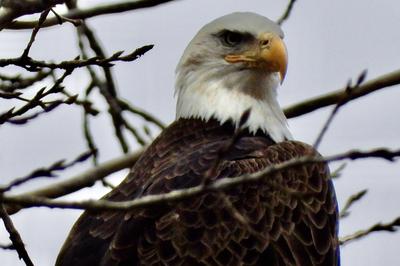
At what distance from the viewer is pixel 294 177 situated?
216 inches

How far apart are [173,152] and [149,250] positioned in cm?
113

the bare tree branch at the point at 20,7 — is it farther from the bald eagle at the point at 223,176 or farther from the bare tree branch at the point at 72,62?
the bald eagle at the point at 223,176

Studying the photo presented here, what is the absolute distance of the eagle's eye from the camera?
6363mm

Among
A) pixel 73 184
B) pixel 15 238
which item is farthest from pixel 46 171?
pixel 73 184

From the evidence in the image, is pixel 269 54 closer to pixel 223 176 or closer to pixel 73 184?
pixel 223 176

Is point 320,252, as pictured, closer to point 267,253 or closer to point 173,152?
point 267,253

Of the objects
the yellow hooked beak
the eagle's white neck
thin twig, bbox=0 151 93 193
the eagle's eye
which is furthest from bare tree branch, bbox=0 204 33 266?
the eagle's eye

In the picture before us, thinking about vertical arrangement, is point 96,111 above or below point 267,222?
above

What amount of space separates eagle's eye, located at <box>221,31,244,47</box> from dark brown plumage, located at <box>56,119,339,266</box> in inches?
30.7

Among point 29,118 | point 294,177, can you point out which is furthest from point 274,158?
point 29,118

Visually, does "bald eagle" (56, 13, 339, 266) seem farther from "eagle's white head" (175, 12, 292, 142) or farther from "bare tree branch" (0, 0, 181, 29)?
"bare tree branch" (0, 0, 181, 29)

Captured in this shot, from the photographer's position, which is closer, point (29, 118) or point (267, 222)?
point (29, 118)

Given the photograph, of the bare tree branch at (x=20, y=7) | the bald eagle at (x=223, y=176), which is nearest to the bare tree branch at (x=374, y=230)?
the bald eagle at (x=223, y=176)

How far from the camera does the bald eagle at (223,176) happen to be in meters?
4.90
